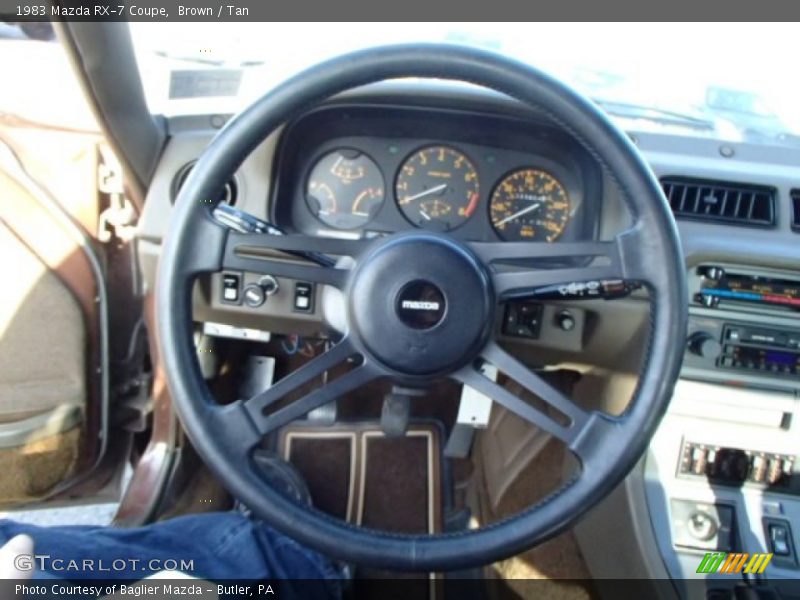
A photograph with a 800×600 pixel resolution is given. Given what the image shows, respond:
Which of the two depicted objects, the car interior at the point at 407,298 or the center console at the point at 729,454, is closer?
the car interior at the point at 407,298

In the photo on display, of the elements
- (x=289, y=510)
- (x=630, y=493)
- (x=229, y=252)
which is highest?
(x=229, y=252)

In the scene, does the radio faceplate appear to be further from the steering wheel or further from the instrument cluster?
the steering wheel

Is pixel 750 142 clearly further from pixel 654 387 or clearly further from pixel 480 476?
pixel 480 476

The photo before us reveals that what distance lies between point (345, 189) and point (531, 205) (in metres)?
0.40

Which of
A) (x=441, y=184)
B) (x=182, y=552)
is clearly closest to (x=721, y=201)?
(x=441, y=184)

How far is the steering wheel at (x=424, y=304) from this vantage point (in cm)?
116

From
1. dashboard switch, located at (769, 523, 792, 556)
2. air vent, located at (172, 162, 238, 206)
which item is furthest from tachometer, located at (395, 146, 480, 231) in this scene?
dashboard switch, located at (769, 523, 792, 556)

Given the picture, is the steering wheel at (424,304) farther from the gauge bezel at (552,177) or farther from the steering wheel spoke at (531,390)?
the gauge bezel at (552,177)

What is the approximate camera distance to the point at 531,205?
1664mm

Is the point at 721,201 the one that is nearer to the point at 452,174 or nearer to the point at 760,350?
the point at 760,350

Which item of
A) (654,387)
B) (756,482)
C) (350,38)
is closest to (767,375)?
(756,482)

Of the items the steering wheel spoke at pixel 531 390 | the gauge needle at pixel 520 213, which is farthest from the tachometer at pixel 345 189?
the steering wheel spoke at pixel 531 390

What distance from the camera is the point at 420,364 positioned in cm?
125

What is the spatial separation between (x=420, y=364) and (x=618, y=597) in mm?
963
